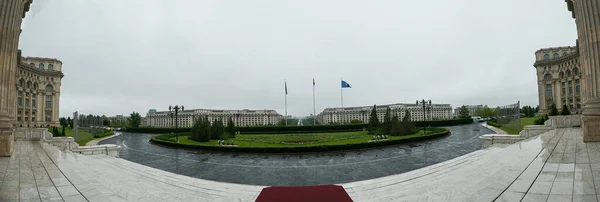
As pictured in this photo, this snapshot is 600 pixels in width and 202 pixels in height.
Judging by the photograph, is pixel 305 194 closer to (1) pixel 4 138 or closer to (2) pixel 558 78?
(1) pixel 4 138

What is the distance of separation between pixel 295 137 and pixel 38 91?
189 ft

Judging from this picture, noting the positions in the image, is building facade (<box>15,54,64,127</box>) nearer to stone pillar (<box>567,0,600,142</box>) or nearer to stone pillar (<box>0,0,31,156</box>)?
stone pillar (<box>0,0,31,156</box>)

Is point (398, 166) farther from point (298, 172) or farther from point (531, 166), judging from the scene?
point (531, 166)

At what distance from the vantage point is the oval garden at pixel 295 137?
20312 millimetres

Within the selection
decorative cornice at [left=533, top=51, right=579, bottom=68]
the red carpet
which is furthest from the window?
the red carpet

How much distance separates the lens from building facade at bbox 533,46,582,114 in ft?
161

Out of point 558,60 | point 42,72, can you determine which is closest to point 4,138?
point 42,72

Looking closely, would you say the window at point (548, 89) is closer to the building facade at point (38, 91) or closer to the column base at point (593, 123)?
the column base at point (593, 123)

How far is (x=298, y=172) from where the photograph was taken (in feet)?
40.4

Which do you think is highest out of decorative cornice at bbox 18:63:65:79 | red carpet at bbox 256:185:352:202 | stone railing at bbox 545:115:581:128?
decorative cornice at bbox 18:63:65:79

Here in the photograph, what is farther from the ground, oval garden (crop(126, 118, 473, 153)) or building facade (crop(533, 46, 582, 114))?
building facade (crop(533, 46, 582, 114))

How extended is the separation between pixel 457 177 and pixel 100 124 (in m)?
56.1

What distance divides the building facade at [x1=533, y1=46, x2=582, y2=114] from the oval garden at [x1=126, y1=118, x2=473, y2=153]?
17551 millimetres

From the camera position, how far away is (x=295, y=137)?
32.0m
